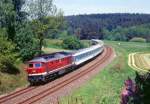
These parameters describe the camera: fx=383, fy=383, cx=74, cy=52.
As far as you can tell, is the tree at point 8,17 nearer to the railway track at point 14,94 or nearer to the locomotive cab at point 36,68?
the locomotive cab at point 36,68

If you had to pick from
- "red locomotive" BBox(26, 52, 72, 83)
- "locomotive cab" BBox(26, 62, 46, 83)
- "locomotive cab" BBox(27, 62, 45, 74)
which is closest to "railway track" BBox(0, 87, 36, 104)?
"locomotive cab" BBox(26, 62, 46, 83)

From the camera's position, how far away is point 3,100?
30.5m

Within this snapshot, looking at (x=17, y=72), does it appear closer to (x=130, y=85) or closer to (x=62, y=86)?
(x=62, y=86)

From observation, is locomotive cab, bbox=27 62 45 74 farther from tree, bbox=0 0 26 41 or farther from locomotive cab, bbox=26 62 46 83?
tree, bbox=0 0 26 41

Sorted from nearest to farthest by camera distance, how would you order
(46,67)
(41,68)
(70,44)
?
(41,68), (46,67), (70,44)

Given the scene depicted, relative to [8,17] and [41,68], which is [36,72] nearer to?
[41,68]

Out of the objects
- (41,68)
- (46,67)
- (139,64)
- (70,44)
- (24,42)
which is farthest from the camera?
(70,44)

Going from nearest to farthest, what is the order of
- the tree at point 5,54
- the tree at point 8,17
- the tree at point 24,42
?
the tree at point 5,54 < the tree at point 8,17 < the tree at point 24,42

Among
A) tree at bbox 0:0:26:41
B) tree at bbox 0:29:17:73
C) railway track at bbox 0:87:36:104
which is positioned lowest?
railway track at bbox 0:87:36:104

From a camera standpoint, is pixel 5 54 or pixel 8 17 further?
pixel 8 17

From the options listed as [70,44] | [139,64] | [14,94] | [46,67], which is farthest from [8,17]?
[70,44]

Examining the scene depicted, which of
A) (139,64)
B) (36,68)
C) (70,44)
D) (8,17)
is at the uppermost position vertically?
(8,17)

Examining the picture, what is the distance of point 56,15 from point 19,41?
77.5 feet

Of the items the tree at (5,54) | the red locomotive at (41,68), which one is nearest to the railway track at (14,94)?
the red locomotive at (41,68)
